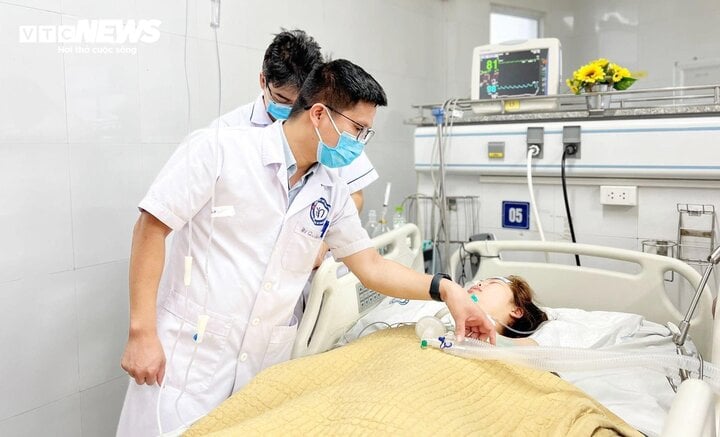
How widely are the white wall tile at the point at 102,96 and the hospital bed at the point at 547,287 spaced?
2.93 ft

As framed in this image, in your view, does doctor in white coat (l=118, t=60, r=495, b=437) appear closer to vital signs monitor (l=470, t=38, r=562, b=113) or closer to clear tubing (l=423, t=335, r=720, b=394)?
clear tubing (l=423, t=335, r=720, b=394)

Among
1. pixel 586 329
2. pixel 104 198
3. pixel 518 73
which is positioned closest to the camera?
pixel 586 329

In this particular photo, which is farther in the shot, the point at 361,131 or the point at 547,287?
the point at 547,287

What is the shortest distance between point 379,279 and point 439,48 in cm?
239

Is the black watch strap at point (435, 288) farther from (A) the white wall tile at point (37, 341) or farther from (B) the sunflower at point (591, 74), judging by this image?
(B) the sunflower at point (591, 74)

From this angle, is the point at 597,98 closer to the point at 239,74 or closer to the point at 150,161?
the point at 239,74

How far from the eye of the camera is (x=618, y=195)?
7.35 feet

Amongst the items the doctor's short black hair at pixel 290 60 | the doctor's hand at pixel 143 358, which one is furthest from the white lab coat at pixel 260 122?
the doctor's hand at pixel 143 358

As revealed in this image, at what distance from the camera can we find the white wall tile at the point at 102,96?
185 cm

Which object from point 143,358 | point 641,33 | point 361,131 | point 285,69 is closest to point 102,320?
point 143,358

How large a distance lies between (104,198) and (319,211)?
33.7 inches

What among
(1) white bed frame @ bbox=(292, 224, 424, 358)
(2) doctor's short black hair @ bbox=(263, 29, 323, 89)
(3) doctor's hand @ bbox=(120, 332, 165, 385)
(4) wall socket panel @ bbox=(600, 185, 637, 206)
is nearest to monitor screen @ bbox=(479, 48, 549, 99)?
(4) wall socket panel @ bbox=(600, 185, 637, 206)

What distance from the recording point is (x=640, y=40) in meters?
4.23

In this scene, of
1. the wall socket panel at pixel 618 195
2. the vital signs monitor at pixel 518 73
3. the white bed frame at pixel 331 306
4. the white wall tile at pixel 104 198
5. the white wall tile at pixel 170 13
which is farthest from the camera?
the vital signs monitor at pixel 518 73
